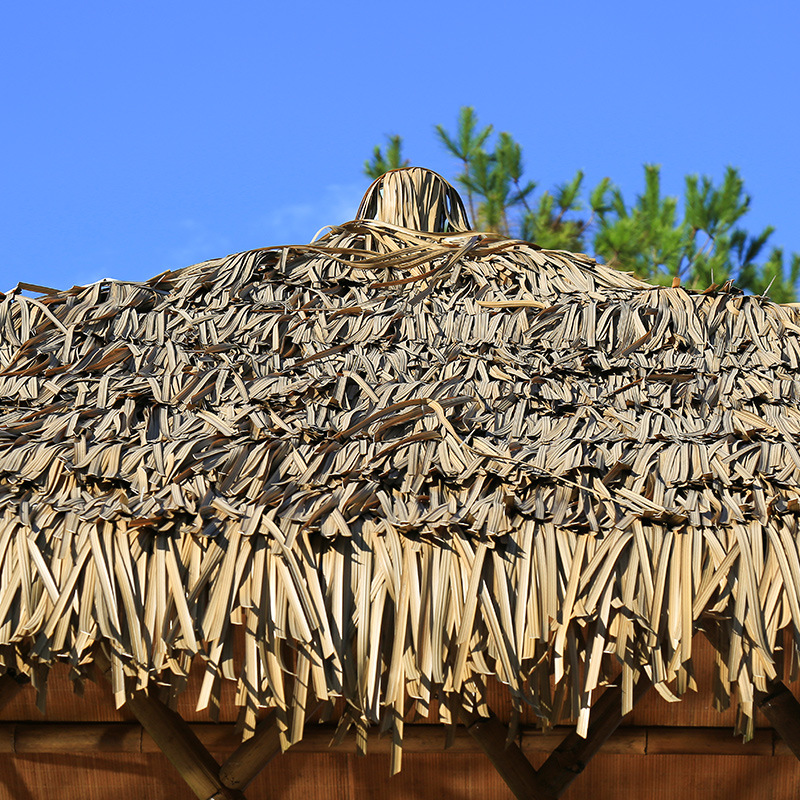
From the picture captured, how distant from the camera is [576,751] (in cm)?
165

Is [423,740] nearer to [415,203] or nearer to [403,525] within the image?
[403,525]

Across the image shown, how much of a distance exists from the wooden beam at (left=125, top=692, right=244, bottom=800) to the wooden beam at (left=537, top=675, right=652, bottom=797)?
0.55 metres

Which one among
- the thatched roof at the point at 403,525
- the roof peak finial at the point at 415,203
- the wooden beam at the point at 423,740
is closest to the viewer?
the thatched roof at the point at 403,525

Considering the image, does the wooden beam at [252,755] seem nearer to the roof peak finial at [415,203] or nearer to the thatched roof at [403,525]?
the thatched roof at [403,525]

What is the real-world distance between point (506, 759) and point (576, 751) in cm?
16

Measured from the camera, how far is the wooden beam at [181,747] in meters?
1.44

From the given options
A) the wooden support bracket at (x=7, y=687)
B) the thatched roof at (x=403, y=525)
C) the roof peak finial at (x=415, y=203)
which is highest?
the roof peak finial at (x=415, y=203)

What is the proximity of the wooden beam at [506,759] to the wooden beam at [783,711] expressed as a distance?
412mm

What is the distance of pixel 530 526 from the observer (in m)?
1.16

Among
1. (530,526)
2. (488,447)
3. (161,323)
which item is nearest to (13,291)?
(161,323)

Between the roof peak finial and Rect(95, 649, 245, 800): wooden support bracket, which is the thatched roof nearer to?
Rect(95, 649, 245, 800): wooden support bracket

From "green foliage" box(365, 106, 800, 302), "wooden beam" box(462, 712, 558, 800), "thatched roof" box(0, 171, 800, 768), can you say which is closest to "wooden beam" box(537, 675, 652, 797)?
"wooden beam" box(462, 712, 558, 800)

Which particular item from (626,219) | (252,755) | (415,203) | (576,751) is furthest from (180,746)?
(626,219)

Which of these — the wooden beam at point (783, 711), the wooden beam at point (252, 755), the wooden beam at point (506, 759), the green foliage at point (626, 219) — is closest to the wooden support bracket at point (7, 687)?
the wooden beam at point (252, 755)
